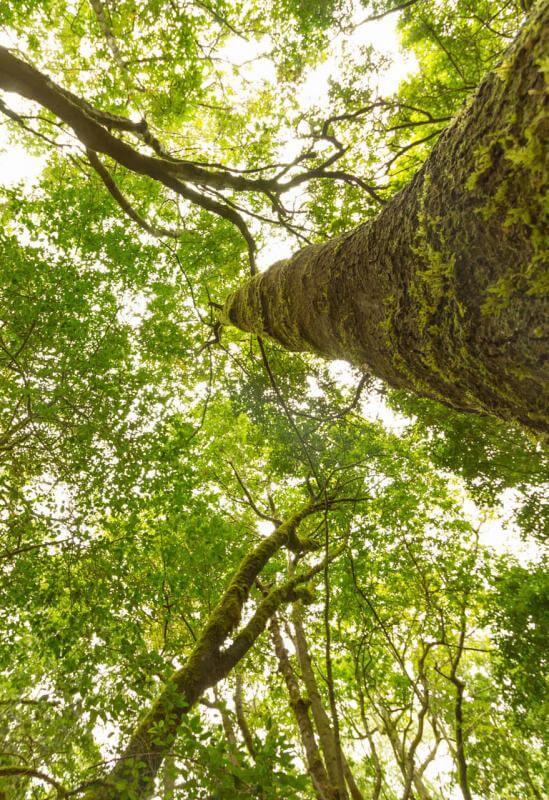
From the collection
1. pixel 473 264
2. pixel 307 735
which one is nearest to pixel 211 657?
pixel 307 735

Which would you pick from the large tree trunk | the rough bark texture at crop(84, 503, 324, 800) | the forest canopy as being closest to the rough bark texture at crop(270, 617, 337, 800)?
the forest canopy

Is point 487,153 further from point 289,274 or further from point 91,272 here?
point 91,272

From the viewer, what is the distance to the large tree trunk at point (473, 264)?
2.95 feet

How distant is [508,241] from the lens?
98 centimetres

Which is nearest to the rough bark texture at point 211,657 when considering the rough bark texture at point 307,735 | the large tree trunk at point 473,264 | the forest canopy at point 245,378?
the forest canopy at point 245,378

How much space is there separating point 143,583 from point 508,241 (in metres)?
4.64

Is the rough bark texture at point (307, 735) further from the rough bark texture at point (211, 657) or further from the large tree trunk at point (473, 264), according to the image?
the large tree trunk at point (473, 264)

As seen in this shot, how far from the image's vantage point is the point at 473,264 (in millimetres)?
1126

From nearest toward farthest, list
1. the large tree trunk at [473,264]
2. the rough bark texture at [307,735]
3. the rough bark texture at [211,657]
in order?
the large tree trunk at [473,264]
the rough bark texture at [211,657]
the rough bark texture at [307,735]

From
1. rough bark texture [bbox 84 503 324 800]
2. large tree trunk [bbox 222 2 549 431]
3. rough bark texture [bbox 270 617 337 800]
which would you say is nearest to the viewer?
large tree trunk [bbox 222 2 549 431]

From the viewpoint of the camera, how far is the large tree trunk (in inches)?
35.4

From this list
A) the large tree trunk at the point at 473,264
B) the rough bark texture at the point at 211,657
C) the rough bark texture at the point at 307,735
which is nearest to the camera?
the large tree trunk at the point at 473,264

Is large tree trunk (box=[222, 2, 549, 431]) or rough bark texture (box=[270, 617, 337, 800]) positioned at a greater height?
large tree trunk (box=[222, 2, 549, 431])

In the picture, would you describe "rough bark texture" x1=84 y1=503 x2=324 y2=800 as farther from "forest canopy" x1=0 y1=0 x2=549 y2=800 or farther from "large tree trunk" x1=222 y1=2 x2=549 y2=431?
"large tree trunk" x1=222 y1=2 x2=549 y2=431
